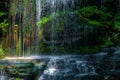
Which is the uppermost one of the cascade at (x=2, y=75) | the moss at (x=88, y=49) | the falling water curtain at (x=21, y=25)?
the falling water curtain at (x=21, y=25)

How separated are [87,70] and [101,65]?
0.56 m

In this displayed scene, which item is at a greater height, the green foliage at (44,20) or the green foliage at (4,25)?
the green foliage at (44,20)

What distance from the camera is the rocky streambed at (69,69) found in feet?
33.7

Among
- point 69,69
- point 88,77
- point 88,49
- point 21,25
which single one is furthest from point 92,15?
point 88,77

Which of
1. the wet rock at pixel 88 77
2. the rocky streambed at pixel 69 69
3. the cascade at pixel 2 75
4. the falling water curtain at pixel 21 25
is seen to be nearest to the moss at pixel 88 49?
the rocky streambed at pixel 69 69

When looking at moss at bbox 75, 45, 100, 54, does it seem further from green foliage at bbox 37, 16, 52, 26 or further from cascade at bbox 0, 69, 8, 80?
cascade at bbox 0, 69, 8, 80

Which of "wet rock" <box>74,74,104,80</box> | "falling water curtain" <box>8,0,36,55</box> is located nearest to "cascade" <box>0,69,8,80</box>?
"wet rock" <box>74,74,104,80</box>

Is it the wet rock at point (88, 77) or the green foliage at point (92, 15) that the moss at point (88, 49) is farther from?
the wet rock at point (88, 77)

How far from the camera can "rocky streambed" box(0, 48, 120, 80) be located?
1027 cm

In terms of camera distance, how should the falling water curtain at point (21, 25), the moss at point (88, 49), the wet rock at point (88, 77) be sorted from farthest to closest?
1. the falling water curtain at point (21, 25)
2. the moss at point (88, 49)
3. the wet rock at point (88, 77)

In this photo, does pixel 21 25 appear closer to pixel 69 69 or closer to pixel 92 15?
pixel 92 15

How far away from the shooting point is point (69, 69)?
35.9 ft

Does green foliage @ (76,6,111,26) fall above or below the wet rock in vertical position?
above

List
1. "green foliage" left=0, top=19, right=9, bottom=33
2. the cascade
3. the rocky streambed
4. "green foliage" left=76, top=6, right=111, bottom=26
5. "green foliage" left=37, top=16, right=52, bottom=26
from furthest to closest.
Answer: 1. "green foliage" left=0, top=19, right=9, bottom=33
2. "green foliage" left=37, top=16, right=52, bottom=26
3. "green foliage" left=76, top=6, right=111, bottom=26
4. the cascade
5. the rocky streambed
